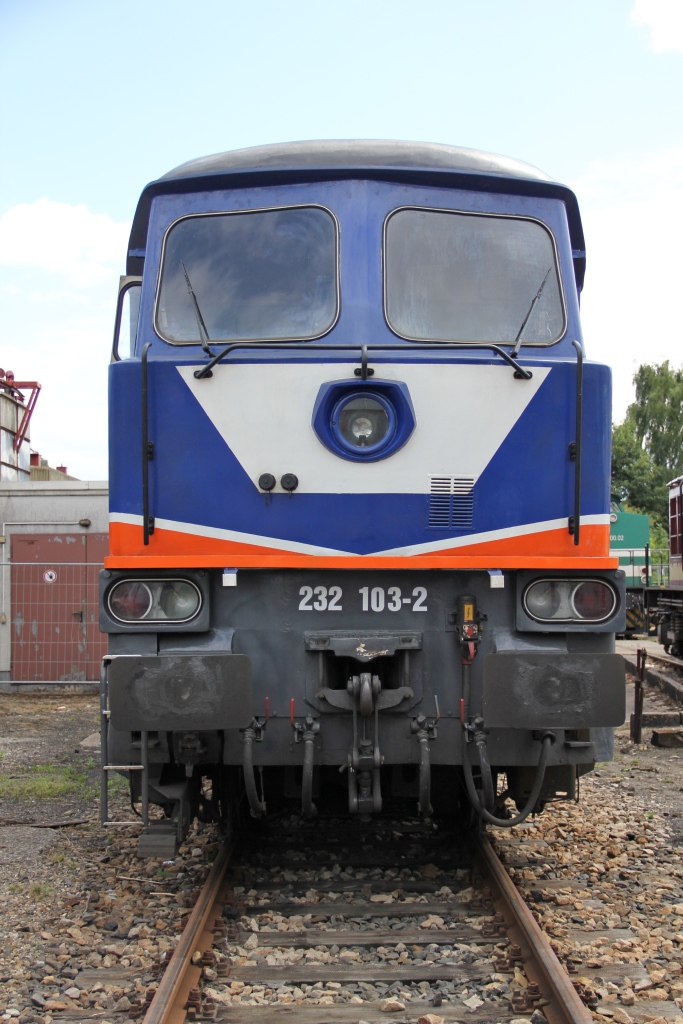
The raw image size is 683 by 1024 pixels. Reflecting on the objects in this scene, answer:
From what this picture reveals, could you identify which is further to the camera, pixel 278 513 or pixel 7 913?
pixel 7 913

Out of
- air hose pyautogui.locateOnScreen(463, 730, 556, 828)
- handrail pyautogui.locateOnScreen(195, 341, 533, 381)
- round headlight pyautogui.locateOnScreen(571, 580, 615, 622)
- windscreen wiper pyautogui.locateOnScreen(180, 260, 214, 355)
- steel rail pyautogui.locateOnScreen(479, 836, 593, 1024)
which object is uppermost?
windscreen wiper pyautogui.locateOnScreen(180, 260, 214, 355)

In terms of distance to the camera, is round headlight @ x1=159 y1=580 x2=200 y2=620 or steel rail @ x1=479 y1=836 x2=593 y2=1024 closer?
steel rail @ x1=479 y1=836 x2=593 y2=1024

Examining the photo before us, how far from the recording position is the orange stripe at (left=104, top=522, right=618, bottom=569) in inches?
159

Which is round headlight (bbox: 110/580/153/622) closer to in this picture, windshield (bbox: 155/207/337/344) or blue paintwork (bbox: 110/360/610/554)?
blue paintwork (bbox: 110/360/610/554)

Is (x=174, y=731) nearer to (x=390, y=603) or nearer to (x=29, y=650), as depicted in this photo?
(x=390, y=603)

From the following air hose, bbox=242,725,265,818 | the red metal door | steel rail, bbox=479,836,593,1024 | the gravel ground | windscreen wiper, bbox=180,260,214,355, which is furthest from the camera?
the red metal door

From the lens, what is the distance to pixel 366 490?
13.6 ft

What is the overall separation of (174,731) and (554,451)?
201 centimetres

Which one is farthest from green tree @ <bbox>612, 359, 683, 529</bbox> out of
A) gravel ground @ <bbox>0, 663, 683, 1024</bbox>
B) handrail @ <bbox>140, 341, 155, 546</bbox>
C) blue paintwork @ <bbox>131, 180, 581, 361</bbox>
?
handrail @ <bbox>140, 341, 155, 546</bbox>

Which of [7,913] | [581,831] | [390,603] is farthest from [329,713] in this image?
[581,831]

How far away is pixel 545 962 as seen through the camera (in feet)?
11.6

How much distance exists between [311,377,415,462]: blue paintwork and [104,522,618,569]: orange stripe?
0.45 m

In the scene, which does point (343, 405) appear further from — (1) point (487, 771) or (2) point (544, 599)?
(1) point (487, 771)

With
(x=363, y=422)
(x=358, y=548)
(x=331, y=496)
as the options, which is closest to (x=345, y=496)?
(x=331, y=496)
